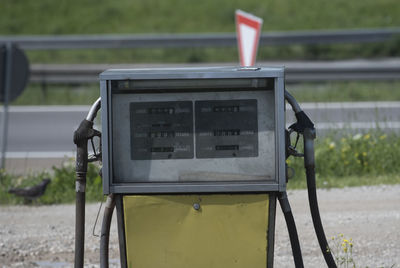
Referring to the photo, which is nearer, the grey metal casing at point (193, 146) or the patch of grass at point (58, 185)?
the grey metal casing at point (193, 146)

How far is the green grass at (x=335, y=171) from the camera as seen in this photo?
282 inches

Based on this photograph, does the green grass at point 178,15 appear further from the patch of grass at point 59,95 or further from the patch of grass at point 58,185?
the patch of grass at point 58,185

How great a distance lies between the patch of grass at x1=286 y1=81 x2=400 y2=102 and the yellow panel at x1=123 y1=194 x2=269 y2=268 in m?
8.59

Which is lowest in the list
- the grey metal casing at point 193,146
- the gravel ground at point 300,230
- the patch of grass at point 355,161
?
the gravel ground at point 300,230

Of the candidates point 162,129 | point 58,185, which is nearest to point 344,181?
point 58,185

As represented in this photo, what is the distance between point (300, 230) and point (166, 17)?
15930mm

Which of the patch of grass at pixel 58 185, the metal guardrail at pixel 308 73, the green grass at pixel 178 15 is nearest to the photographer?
the patch of grass at pixel 58 185

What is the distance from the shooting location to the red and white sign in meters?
8.68

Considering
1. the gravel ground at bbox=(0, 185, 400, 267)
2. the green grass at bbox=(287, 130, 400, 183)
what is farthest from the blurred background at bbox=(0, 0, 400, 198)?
the gravel ground at bbox=(0, 185, 400, 267)

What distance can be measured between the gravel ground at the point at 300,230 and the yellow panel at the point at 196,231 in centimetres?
150

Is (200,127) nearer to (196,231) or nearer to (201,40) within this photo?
(196,231)

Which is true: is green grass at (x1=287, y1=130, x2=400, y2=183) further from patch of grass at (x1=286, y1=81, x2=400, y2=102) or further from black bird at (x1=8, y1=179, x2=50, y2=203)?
patch of grass at (x1=286, y1=81, x2=400, y2=102)

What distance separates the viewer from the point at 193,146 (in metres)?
3.50

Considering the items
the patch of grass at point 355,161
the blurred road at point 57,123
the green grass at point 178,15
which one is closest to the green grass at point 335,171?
the patch of grass at point 355,161
